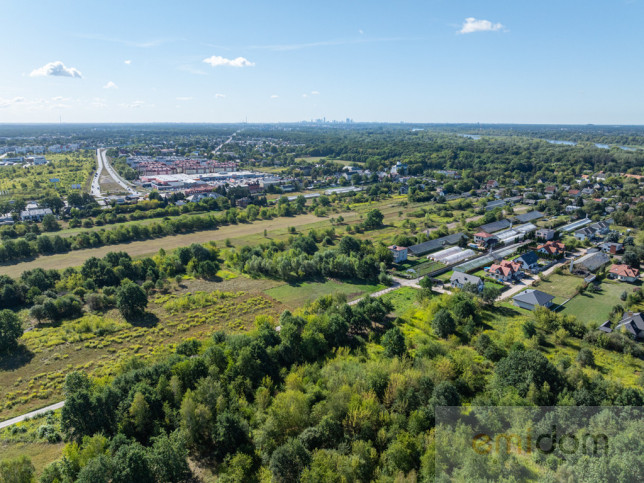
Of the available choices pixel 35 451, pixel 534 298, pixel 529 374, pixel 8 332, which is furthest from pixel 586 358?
pixel 8 332

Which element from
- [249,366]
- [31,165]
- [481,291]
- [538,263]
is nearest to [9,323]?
[249,366]

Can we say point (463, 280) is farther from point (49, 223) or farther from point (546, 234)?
point (49, 223)

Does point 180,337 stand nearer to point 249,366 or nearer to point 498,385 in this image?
point 249,366

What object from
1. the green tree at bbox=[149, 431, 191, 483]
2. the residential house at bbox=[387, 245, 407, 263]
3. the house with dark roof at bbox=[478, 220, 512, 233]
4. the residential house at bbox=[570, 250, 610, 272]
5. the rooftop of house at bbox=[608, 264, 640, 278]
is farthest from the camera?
the house with dark roof at bbox=[478, 220, 512, 233]

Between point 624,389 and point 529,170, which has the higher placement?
point 529,170

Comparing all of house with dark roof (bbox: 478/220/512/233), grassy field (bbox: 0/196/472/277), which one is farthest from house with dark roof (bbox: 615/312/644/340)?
grassy field (bbox: 0/196/472/277)

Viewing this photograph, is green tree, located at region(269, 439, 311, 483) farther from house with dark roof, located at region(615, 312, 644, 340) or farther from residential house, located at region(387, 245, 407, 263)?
residential house, located at region(387, 245, 407, 263)
